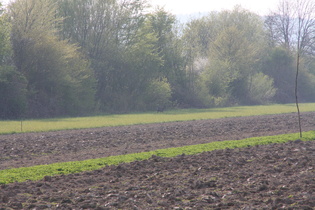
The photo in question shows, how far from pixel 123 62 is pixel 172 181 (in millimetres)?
41375

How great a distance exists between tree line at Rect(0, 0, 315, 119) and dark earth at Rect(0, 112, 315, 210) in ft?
75.9

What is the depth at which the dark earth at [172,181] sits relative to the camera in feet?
29.0

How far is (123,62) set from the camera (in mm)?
51500

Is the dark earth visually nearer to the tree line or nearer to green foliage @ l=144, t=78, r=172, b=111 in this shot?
the tree line

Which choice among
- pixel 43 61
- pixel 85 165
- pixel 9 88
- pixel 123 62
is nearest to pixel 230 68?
pixel 123 62

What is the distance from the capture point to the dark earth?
884 centimetres

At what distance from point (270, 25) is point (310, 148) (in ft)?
247

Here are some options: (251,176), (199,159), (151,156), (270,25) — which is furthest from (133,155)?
(270,25)

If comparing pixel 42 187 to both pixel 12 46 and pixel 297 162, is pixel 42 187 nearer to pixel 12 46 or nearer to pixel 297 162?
pixel 297 162

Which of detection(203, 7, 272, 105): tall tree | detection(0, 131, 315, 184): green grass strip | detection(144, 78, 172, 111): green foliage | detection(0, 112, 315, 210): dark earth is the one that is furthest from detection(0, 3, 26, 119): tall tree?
detection(203, 7, 272, 105): tall tree

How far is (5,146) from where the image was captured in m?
18.4

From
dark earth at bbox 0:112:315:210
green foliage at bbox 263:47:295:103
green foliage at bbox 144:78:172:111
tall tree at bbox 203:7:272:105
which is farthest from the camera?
green foliage at bbox 263:47:295:103

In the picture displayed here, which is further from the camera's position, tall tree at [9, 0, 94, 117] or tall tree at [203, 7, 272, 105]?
tall tree at [203, 7, 272, 105]

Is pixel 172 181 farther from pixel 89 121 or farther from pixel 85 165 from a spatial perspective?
pixel 89 121
